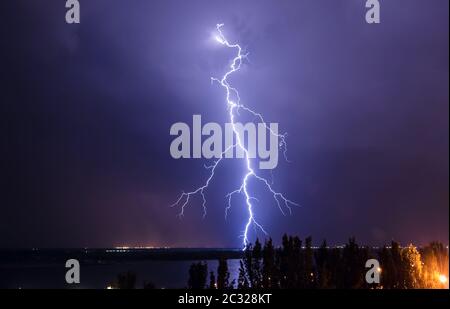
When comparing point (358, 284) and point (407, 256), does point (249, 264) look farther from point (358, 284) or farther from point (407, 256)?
point (407, 256)
